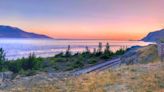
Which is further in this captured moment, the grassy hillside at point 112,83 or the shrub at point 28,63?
the shrub at point 28,63

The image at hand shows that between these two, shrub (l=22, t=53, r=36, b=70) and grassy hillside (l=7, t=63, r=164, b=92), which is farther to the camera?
shrub (l=22, t=53, r=36, b=70)

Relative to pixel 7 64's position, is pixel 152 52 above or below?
above

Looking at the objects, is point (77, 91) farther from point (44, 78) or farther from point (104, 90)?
point (44, 78)

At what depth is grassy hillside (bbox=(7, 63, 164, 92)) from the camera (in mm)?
11375

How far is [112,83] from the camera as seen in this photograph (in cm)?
1209

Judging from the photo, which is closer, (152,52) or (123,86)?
(123,86)

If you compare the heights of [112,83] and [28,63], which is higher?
[112,83]

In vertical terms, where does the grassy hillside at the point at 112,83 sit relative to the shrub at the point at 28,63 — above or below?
above

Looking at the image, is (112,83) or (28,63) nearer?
(112,83)

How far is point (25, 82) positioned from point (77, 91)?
2847 mm

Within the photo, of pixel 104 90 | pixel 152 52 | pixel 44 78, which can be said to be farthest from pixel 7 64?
pixel 104 90

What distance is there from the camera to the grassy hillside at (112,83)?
448 inches

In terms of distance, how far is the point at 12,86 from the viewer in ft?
41.3

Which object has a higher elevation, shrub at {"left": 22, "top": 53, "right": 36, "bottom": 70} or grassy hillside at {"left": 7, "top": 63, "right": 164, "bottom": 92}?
grassy hillside at {"left": 7, "top": 63, "right": 164, "bottom": 92}
